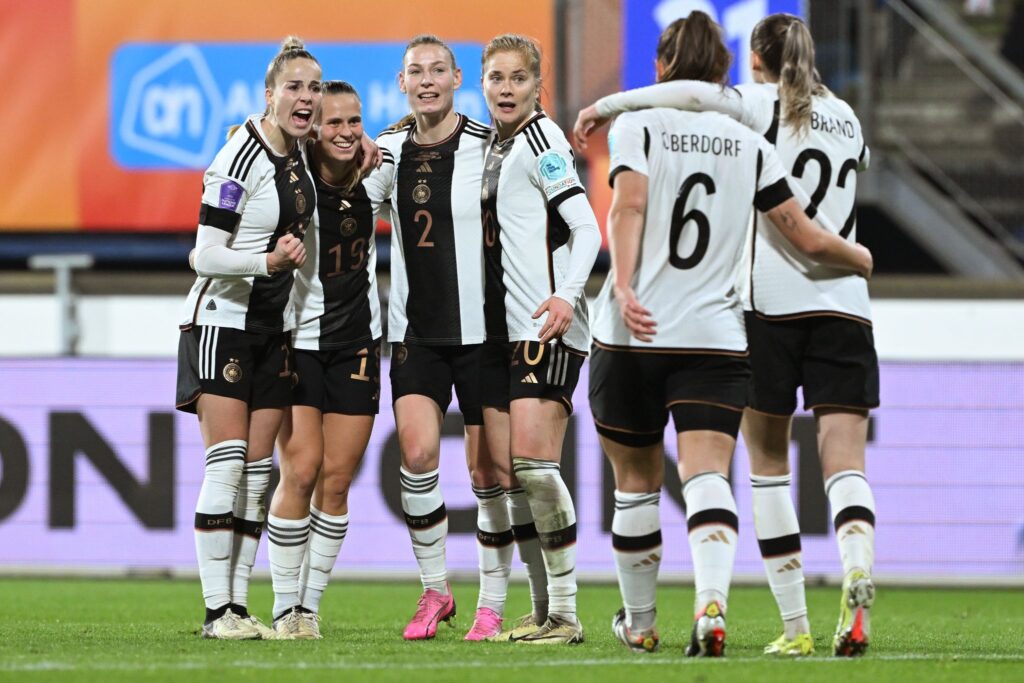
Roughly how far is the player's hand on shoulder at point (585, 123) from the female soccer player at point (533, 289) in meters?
0.45

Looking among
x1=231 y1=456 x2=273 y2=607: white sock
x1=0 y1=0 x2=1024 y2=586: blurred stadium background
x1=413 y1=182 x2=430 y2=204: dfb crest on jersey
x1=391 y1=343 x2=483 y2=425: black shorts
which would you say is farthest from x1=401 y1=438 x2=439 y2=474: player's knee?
x1=0 y1=0 x2=1024 y2=586: blurred stadium background

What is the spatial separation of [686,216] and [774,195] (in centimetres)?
29

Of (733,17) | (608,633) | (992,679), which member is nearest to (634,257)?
(992,679)

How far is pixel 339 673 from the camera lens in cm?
424

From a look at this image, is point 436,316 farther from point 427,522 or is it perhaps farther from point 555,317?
point 427,522

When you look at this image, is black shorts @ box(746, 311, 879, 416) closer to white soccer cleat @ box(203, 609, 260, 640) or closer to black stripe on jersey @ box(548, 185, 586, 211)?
black stripe on jersey @ box(548, 185, 586, 211)

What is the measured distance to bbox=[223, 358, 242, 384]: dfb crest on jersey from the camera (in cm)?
536

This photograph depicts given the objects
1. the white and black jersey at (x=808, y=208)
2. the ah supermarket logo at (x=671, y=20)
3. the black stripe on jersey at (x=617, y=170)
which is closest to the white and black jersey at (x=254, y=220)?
the black stripe on jersey at (x=617, y=170)

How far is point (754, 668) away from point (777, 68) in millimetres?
1851

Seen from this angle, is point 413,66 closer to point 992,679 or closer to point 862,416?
point 862,416

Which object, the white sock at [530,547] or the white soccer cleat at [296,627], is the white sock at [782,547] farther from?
the white soccer cleat at [296,627]

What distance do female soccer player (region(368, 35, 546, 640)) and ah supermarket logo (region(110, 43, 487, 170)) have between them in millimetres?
6370

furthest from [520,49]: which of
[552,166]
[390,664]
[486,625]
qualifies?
[390,664]

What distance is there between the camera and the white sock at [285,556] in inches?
218
